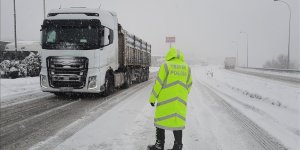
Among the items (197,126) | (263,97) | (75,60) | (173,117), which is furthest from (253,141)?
(263,97)

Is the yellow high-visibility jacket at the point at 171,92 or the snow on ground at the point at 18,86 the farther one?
the snow on ground at the point at 18,86

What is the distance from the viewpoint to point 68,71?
457 inches

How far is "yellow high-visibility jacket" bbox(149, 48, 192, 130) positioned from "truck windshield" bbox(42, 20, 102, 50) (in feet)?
25.5

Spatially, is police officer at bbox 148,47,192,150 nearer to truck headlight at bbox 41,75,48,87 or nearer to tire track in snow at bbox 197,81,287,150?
tire track in snow at bbox 197,81,287,150

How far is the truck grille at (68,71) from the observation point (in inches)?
455

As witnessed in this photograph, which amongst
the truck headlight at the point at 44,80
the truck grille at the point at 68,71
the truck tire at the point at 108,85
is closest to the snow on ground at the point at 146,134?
the truck grille at the point at 68,71

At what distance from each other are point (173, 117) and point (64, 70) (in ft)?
26.6

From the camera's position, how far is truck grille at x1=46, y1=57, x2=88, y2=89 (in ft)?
37.9

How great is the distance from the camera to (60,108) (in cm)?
989

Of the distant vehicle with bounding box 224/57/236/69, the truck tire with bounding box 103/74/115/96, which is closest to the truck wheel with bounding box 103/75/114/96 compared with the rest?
the truck tire with bounding box 103/74/115/96

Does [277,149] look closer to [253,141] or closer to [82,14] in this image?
[253,141]

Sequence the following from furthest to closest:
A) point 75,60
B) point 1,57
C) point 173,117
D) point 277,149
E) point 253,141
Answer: point 1,57
point 75,60
point 253,141
point 277,149
point 173,117

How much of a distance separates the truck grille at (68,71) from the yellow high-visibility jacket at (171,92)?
25.1 ft

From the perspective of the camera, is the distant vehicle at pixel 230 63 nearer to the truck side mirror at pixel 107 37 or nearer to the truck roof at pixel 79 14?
the truck side mirror at pixel 107 37
